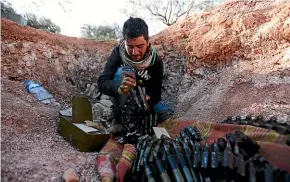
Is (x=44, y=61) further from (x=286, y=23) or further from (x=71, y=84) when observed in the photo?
(x=286, y=23)

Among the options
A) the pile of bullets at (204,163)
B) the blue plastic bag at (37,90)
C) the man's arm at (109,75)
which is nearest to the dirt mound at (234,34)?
the man's arm at (109,75)

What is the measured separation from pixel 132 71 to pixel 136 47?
0.21m

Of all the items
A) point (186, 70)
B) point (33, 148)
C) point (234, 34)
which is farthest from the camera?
point (186, 70)

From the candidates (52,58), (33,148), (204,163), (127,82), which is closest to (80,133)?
(33,148)

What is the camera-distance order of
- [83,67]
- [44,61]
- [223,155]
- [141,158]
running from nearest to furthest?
[223,155], [141,158], [44,61], [83,67]

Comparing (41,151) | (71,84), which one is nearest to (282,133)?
(41,151)

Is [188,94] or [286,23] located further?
[188,94]

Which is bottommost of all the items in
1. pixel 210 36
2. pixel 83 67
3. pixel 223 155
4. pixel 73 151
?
pixel 73 151

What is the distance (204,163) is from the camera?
1486 millimetres

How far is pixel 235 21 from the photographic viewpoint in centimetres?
381

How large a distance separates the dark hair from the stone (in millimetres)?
1153

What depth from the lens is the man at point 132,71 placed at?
2262 millimetres

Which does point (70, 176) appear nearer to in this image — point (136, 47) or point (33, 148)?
point (33, 148)

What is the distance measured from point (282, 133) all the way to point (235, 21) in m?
2.38
